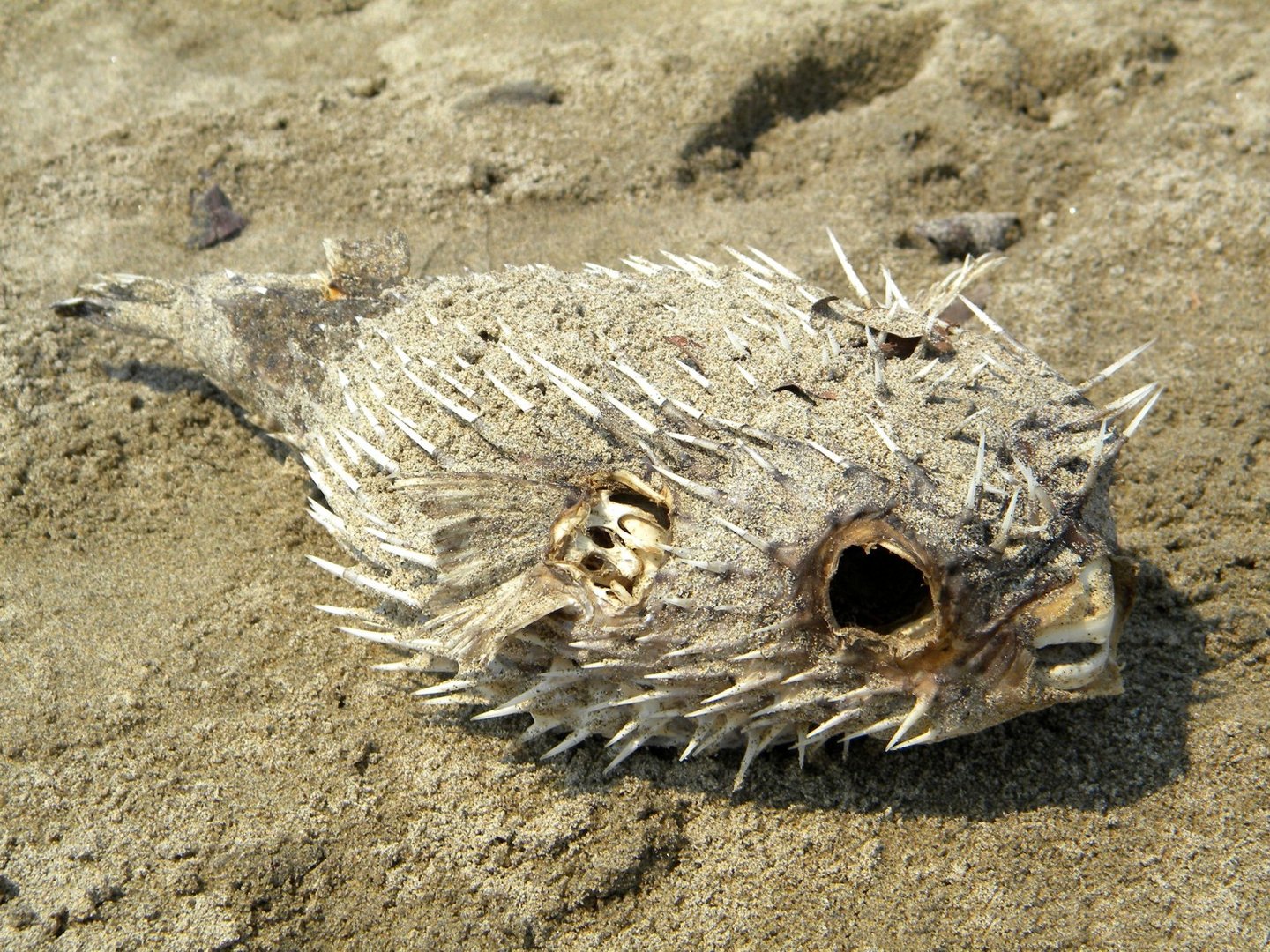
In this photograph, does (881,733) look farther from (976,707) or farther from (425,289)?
(425,289)

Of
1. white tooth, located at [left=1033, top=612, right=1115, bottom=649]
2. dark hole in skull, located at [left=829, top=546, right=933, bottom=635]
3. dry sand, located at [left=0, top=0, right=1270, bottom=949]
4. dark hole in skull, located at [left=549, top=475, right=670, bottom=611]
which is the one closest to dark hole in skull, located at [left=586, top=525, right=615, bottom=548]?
dark hole in skull, located at [left=549, top=475, right=670, bottom=611]

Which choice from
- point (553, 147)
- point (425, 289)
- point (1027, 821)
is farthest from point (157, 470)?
point (1027, 821)

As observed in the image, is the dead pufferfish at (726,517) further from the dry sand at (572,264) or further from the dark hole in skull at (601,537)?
the dry sand at (572,264)

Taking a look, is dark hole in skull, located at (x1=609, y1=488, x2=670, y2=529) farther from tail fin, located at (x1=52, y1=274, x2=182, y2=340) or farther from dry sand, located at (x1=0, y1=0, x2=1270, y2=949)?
tail fin, located at (x1=52, y1=274, x2=182, y2=340)

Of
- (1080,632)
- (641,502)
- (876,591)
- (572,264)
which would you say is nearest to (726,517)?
(641,502)

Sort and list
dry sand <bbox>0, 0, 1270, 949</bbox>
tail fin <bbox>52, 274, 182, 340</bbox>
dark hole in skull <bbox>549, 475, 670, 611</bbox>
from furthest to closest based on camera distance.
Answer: tail fin <bbox>52, 274, 182, 340</bbox>, dry sand <bbox>0, 0, 1270, 949</bbox>, dark hole in skull <bbox>549, 475, 670, 611</bbox>
